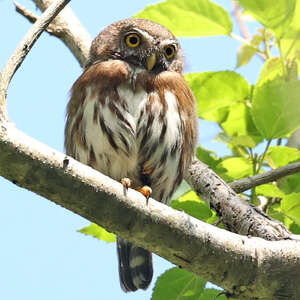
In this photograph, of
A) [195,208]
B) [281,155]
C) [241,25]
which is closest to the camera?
[195,208]

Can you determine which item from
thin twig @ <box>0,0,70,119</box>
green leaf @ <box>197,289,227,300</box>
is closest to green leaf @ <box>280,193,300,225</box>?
green leaf @ <box>197,289,227,300</box>

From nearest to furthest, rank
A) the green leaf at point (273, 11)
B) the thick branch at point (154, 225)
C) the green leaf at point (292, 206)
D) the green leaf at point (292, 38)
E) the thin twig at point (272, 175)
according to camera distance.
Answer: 1. the thick branch at point (154, 225)
2. the green leaf at point (292, 206)
3. the thin twig at point (272, 175)
4. the green leaf at point (273, 11)
5. the green leaf at point (292, 38)

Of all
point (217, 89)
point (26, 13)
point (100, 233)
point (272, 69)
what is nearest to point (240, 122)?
point (217, 89)

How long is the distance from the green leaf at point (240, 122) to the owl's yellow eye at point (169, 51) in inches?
25.9


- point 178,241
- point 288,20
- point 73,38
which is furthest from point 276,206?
point 73,38

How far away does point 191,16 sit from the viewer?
12.8 ft

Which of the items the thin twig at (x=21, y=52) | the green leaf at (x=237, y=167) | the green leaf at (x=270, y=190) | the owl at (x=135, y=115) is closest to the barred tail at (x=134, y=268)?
the owl at (x=135, y=115)

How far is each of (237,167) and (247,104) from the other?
44 cm

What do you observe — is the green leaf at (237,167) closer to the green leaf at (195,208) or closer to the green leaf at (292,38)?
the green leaf at (195,208)

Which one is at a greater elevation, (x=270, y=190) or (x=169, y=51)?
(x=169, y=51)

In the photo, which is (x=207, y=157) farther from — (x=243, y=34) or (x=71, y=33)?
(x=71, y=33)

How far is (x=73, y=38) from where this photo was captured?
4949 millimetres

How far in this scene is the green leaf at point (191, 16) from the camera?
12.8ft

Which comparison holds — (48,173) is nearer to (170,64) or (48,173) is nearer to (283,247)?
(283,247)
